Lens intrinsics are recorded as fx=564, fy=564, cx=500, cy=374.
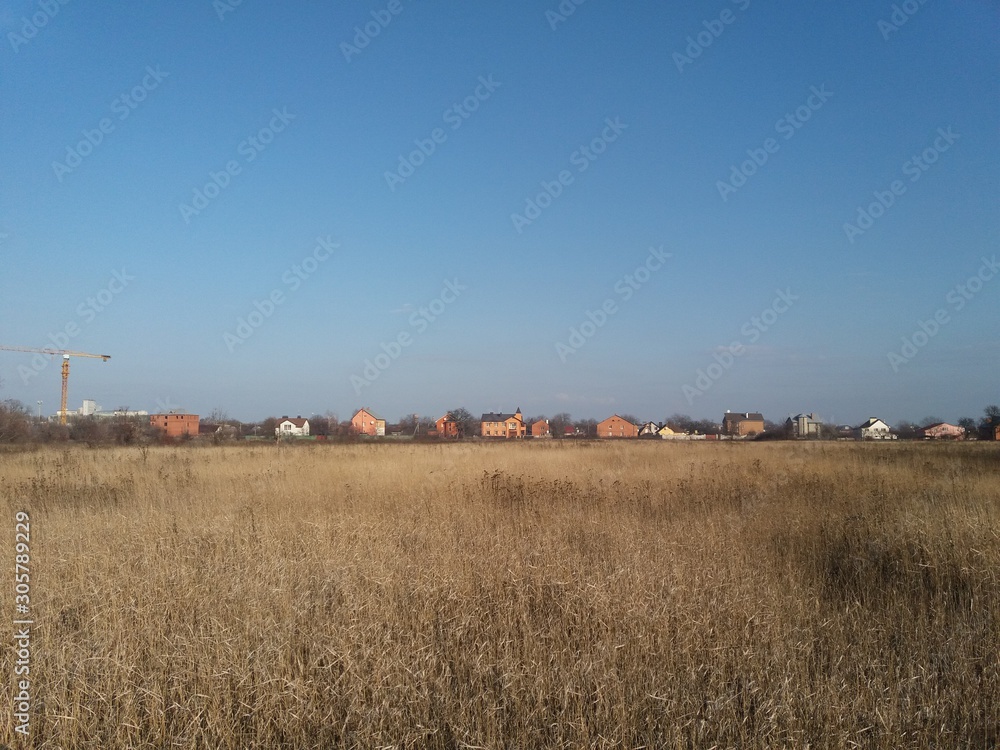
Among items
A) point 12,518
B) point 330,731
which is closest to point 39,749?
point 330,731

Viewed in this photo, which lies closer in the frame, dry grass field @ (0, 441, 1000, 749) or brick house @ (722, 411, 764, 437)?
dry grass field @ (0, 441, 1000, 749)

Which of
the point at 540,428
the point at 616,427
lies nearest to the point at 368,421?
the point at 540,428

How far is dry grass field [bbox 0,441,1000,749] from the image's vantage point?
3180 mm

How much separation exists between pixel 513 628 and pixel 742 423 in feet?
289

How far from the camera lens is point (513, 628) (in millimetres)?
4324

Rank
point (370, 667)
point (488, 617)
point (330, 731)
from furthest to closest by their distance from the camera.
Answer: point (488, 617) < point (370, 667) < point (330, 731)

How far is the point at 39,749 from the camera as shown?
9.87ft

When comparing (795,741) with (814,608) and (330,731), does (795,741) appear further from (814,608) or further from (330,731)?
(330,731)

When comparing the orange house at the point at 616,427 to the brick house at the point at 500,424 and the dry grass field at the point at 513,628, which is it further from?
the dry grass field at the point at 513,628

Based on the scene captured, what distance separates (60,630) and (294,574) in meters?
1.78

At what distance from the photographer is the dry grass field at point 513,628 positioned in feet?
10.4

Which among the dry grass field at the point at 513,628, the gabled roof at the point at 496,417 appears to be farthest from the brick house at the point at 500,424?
the dry grass field at the point at 513,628

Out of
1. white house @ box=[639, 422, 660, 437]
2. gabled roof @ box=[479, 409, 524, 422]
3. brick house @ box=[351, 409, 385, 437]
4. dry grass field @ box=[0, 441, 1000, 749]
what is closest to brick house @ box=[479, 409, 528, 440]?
gabled roof @ box=[479, 409, 524, 422]

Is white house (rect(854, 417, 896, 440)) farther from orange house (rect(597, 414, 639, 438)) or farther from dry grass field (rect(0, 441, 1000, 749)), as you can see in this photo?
dry grass field (rect(0, 441, 1000, 749))
